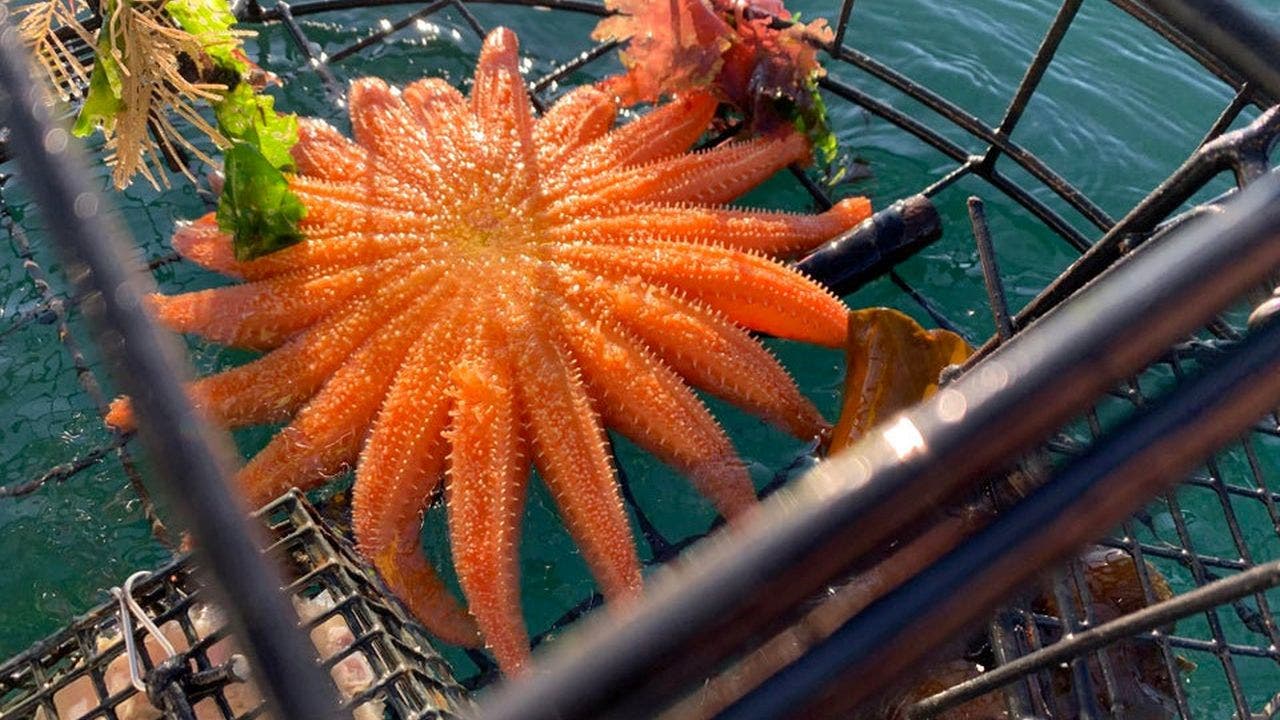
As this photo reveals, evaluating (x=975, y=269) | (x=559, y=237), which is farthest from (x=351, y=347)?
(x=975, y=269)

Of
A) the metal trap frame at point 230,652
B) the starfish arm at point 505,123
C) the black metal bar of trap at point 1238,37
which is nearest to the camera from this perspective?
the black metal bar of trap at point 1238,37

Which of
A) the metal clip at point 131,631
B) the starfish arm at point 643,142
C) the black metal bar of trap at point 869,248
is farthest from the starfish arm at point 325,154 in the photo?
the metal clip at point 131,631

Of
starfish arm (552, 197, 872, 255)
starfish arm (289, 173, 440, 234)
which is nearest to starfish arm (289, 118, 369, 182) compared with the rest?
starfish arm (289, 173, 440, 234)

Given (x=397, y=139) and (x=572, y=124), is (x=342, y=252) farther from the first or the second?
(x=572, y=124)

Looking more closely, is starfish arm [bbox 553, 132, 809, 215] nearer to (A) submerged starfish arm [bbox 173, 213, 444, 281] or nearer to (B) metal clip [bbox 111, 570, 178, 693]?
(A) submerged starfish arm [bbox 173, 213, 444, 281]

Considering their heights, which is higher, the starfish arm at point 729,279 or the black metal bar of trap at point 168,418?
the starfish arm at point 729,279

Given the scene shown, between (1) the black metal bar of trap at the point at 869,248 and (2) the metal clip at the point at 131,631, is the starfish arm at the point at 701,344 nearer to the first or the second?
(1) the black metal bar of trap at the point at 869,248
